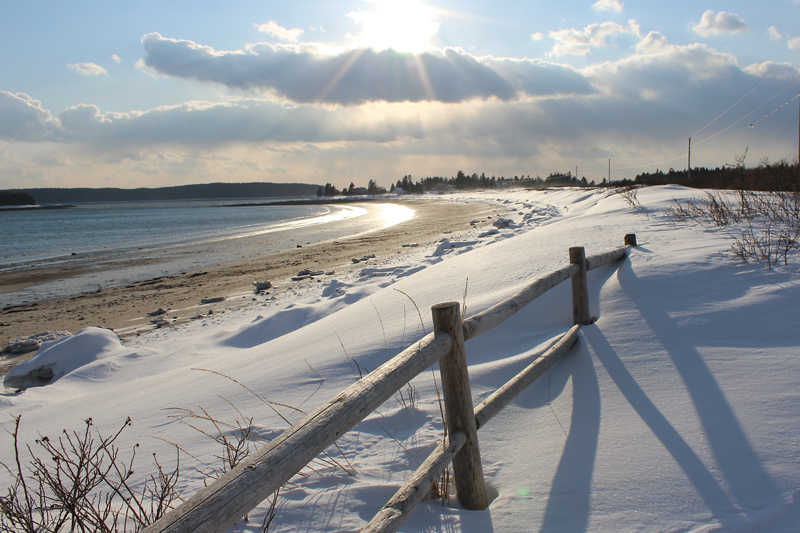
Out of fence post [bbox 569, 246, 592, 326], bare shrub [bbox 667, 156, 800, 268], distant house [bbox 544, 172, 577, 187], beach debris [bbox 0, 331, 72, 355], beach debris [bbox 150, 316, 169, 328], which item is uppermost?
distant house [bbox 544, 172, 577, 187]

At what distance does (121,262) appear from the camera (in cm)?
1827

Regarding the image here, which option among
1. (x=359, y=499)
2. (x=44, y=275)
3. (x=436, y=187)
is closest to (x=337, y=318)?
(x=359, y=499)

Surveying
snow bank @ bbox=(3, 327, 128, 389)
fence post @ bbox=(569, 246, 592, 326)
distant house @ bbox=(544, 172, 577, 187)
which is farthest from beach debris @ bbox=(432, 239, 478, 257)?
distant house @ bbox=(544, 172, 577, 187)

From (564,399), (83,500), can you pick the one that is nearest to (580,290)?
(564,399)

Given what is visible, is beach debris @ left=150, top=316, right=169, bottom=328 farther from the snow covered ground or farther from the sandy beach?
the snow covered ground

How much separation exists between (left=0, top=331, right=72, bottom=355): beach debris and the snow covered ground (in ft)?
6.78

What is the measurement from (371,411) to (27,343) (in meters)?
9.05

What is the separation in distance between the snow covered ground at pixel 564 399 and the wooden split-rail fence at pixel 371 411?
37cm

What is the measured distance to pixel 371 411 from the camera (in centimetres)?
166

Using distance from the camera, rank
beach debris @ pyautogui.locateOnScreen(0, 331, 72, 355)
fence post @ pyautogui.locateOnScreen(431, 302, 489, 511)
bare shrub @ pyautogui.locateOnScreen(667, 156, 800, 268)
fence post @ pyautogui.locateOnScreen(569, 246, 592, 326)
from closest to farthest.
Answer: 1. fence post @ pyautogui.locateOnScreen(431, 302, 489, 511)
2. fence post @ pyautogui.locateOnScreen(569, 246, 592, 326)
3. bare shrub @ pyautogui.locateOnScreen(667, 156, 800, 268)
4. beach debris @ pyautogui.locateOnScreen(0, 331, 72, 355)

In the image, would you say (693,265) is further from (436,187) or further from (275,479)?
(436,187)

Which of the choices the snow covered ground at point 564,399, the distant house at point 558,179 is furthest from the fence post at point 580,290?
the distant house at point 558,179

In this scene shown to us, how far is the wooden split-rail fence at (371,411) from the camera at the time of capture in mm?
1167

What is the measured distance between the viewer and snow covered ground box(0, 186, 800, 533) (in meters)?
2.18
